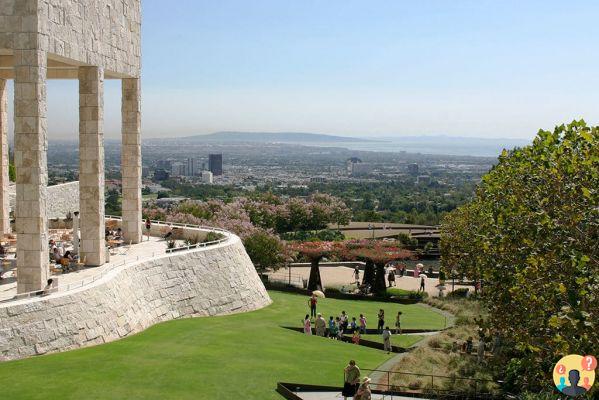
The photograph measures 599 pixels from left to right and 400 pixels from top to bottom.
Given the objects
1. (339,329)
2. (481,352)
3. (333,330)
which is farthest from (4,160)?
(481,352)

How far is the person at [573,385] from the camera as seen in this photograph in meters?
14.8

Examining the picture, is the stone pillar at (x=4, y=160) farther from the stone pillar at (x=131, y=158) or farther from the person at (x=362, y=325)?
the person at (x=362, y=325)

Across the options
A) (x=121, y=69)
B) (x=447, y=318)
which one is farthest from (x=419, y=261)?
(x=121, y=69)

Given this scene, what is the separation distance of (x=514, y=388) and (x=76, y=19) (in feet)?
69.0

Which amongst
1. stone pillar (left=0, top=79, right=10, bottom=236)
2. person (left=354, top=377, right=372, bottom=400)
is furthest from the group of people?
stone pillar (left=0, top=79, right=10, bottom=236)

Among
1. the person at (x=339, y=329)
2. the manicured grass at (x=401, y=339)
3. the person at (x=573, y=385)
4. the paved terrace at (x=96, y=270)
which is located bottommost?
the manicured grass at (x=401, y=339)

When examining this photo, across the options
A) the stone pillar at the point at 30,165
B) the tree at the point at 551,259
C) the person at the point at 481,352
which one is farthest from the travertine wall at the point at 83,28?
the person at the point at 481,352

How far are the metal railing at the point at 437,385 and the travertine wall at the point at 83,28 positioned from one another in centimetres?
1600

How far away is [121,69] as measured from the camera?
35.3m

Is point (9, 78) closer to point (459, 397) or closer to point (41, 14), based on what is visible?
point (41, 14)

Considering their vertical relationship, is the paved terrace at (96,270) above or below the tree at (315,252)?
above

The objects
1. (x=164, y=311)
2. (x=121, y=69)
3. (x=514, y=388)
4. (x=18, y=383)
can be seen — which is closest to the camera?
(x=18, y=383)

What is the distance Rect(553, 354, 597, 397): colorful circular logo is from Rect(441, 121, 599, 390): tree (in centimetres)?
270

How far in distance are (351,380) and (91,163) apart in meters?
16.0
